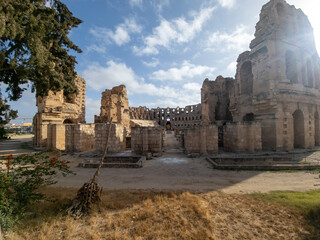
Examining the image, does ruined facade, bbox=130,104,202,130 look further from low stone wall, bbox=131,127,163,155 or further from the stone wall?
low stone wall, bbox=131,127,163,155

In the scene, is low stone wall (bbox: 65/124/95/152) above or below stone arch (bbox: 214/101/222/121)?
below

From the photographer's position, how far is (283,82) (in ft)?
44.8

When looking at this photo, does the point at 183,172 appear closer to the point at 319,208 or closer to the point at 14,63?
the point at 319,208

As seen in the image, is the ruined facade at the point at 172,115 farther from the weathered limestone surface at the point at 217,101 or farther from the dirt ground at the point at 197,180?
the dirt ground at the point at 197,180

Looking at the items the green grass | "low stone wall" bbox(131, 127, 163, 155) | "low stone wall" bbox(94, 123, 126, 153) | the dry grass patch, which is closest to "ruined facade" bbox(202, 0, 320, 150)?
"low stone wall" bbox(131, 127, 163, 155)

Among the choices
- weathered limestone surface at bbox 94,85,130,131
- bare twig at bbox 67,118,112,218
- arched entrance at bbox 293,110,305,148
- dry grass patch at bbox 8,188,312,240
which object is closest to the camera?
dry grass patch at bbox 8,188,312,240

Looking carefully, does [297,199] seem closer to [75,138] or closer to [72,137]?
[75,138]

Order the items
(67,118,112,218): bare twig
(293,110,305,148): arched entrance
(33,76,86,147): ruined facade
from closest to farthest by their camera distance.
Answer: (67,118,112,218): bare twig → (293,110,305,148): arched entrance → (33,76,86,147): ruined facade

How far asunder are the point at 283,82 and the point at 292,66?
3.93 metres

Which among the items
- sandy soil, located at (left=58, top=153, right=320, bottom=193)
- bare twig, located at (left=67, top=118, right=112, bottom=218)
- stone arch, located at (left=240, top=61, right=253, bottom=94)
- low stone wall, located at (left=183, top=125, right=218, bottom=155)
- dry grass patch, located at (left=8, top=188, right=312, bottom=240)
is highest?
stone arch, located at (left=240, top=61, right=253, bottom=94)

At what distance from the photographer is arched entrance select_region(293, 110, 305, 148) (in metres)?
14.1

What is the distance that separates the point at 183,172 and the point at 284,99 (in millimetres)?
12756

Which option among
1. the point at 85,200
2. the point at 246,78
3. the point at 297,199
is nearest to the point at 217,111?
the point at 246,78

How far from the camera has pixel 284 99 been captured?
13297mm
